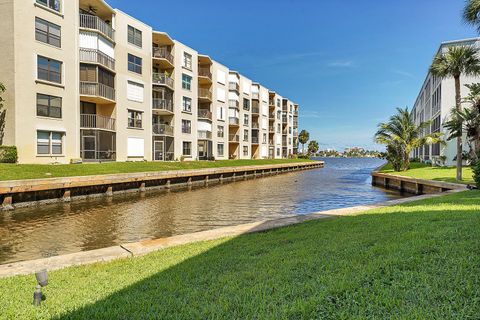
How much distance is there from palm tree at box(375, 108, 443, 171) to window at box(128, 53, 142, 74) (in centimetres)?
2731

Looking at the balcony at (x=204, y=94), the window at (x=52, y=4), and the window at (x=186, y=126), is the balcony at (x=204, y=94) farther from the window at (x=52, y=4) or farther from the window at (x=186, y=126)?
the window at (x=52, y=4)

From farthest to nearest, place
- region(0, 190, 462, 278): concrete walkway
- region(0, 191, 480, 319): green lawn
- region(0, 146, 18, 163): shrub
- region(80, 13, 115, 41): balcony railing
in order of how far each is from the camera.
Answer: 1. region(80, 13, 115, 41): balcony railing
2. region(0, 146, 18, 163): shrub
3. region(0, 190, 462, 278): concrete walkway
4. region(0, 191, 480, 319): green lawn

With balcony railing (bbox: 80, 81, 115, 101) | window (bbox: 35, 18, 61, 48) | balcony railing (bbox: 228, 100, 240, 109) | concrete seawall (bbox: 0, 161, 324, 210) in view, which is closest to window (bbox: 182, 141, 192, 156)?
concrete seawall (bbox: 0, 161, 324, 210)

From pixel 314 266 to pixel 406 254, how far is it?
1.39 metres

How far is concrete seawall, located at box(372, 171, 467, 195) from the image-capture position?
18422 mm

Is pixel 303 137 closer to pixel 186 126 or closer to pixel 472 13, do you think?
pixel 186 126

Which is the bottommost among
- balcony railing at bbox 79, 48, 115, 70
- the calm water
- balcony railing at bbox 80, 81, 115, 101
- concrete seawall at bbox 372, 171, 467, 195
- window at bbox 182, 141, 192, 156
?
the calm water

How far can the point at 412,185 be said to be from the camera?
77.8 ft

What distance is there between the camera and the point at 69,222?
534 inches

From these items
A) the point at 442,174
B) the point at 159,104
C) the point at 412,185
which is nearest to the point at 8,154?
the point at 159,104

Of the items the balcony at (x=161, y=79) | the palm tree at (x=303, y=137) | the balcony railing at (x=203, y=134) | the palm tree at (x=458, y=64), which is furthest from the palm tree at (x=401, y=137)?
the palm tree at (x=303, y=137)

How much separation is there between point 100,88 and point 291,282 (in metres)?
28.5

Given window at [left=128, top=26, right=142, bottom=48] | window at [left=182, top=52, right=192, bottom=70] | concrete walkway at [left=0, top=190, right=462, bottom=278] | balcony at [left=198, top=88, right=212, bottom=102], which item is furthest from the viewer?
balcony at [left=198, top=88, right=212, bottom=102]

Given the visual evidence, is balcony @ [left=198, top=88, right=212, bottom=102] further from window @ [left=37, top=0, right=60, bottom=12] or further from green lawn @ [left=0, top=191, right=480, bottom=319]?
green lawn @ [left=0, top=191, right=480, bottom=319]
